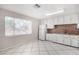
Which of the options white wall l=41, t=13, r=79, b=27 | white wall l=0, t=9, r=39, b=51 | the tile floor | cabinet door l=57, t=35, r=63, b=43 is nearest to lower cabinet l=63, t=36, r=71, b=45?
cabinet door l=57, t=35, r=63, b=43

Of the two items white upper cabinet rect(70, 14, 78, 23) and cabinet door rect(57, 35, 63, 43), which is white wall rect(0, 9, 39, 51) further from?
white upper cabinet rect(70, 14, 78, 23)

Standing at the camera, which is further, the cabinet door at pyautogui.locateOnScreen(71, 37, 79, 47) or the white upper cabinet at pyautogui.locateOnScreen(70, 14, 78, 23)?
the white upper cabinet at pyautogui.locateOnScreen(70, 14, 78, 23)

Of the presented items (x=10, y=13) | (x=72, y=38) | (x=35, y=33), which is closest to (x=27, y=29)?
(x=35, y=33)

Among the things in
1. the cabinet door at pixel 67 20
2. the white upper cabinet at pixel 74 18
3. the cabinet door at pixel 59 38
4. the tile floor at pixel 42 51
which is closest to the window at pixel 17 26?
the tile floor at pixel 42 51

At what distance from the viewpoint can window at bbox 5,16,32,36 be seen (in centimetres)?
486

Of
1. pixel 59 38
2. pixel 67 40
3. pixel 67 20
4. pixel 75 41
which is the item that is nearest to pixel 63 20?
pixel 67 20

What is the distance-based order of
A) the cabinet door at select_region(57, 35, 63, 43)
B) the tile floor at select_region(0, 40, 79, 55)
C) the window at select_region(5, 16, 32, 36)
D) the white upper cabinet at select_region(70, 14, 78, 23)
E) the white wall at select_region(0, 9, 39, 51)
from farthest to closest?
the cabinet door at select_region(57, 35, 63, 43), the white upper cabinet at select_region(70, 14, 78, 23), the window at select_region(5, 16, 32, 36), the white wall at select_region(0, 9, 39, 51), the tile floor at select_region(0, 40, 79, 55)

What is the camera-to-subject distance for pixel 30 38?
7379 millimetres

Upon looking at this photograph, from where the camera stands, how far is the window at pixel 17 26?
486cm

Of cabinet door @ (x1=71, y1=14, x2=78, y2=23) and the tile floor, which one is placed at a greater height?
cabinet door @ (x1=71, y1=14, x2=78, y2=23)

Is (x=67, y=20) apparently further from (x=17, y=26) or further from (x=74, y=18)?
(x=17, y=26)

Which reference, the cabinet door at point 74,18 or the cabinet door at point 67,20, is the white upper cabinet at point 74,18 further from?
the cabinet door at point 67,20
